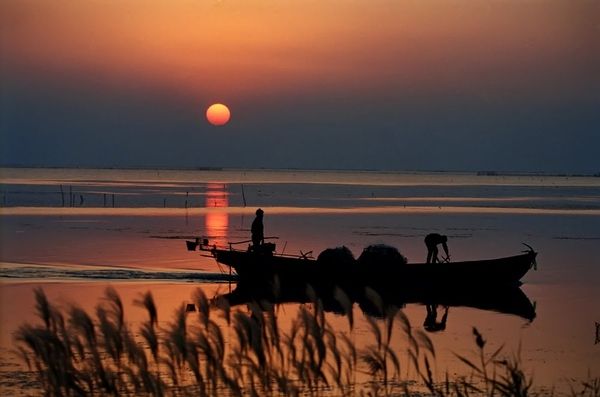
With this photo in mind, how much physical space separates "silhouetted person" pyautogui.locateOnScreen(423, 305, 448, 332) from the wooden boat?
5.27 ft

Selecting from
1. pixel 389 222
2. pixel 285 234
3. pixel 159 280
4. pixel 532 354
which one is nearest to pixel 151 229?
pixel 285 234

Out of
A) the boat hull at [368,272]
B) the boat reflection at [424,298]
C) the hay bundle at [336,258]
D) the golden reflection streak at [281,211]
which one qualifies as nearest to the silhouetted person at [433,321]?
the boat reflection at [424,298]

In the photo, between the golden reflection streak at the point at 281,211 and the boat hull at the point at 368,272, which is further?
the golden reflection streak at the point at 281,211

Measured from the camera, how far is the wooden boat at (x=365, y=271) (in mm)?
27078

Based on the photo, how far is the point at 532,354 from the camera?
722 inches

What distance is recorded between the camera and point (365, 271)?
1077 inches

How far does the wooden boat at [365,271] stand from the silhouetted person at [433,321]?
1.61 meters

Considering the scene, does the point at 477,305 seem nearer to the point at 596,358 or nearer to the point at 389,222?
the point at 596,358

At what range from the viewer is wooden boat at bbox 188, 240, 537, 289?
2708 cm

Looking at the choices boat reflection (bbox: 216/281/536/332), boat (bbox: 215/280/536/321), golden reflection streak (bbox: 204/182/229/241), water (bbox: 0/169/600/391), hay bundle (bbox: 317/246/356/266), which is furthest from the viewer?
golden reflection streak (bbox: 204/182/229/241)

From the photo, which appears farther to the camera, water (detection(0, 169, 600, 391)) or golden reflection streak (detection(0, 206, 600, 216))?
golden reflection streak (detection(0, 206, 600, 216))

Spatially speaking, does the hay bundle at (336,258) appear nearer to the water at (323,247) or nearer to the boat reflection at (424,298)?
the boat reflection at (424,298)

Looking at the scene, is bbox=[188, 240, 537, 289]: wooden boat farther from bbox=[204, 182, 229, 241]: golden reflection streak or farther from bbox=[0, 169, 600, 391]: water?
bbox=[204, 182, 229, 241]: golden reflection streak

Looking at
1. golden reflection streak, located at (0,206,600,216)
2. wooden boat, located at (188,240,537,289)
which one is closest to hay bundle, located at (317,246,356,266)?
wooden boat, located at (188,240,537,289)
